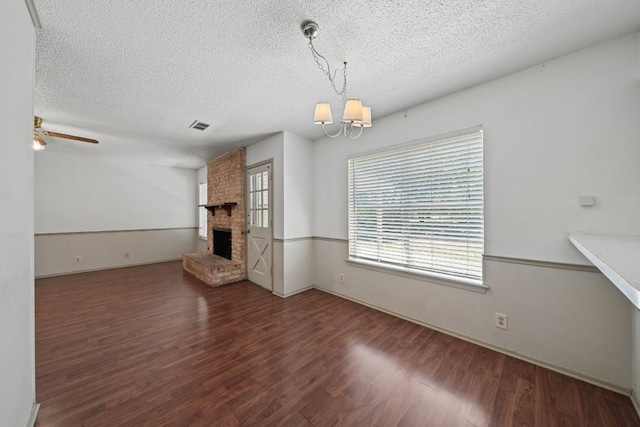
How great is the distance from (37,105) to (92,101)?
662 millimetres

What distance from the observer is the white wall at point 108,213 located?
4.81 m

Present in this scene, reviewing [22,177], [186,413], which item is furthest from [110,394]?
[22,177]

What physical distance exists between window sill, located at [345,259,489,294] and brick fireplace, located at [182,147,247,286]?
226 centimetres

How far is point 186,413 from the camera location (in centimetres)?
152

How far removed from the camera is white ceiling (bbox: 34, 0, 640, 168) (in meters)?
1.46

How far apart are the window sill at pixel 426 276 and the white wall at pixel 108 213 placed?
5424mm

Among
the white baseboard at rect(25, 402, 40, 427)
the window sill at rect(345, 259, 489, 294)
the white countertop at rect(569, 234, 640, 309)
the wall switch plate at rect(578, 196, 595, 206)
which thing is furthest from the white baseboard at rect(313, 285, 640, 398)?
the white baseboard at rect(25, 402, 40, 427)

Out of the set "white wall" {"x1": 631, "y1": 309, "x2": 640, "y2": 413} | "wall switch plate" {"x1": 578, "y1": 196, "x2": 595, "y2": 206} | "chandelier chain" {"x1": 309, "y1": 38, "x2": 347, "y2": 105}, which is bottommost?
"white wall" {"x1": 631, "y1": 309, "x2": 640, "y2": 413}

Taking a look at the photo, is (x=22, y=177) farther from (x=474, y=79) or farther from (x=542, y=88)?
(x=542, y=88)

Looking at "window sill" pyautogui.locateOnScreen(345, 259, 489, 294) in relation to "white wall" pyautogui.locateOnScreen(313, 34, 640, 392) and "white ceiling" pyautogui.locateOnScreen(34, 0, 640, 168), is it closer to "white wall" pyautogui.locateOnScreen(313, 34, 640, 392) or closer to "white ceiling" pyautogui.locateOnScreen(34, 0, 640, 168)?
"white wall" pyautogui.locateOnScreen(313, 34, 640, 392)

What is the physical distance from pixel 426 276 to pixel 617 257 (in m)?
1.63

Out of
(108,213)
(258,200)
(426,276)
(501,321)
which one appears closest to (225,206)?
(258,200)

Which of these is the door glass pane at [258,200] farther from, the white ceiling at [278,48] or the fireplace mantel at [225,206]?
the white ceiling at [278,48]

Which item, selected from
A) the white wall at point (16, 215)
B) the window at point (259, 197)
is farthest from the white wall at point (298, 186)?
the white wall at point (16, 215)
